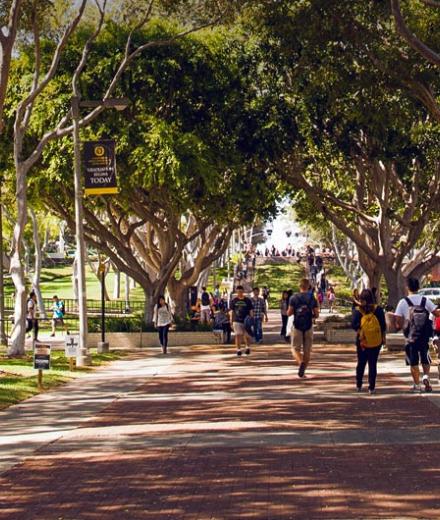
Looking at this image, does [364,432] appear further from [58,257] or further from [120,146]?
[58,257]

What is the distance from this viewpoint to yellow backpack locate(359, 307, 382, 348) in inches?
659

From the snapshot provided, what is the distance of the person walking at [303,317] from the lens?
63.4 ft

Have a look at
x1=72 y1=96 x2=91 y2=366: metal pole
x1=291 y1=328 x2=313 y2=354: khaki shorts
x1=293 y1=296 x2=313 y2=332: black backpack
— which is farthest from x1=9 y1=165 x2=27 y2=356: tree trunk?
x1=293 y1=296 x2=313 y2=332: black backpack

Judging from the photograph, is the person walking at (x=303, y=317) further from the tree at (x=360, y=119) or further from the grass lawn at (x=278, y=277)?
the grass lawn at (x=278, y=277)

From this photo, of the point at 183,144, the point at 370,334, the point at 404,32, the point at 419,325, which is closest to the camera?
the point at 419,325

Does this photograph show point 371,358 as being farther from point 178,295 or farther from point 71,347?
point 178,295

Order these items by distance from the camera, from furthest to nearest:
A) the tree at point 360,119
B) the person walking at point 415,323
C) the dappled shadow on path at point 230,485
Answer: the tree at point 360,119, the person walking at point 415,323, the dappled shadow on path at point 230,485

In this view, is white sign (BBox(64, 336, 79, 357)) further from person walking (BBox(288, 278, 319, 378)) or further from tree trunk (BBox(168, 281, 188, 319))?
tree trunk (BBox(168, 281, 188, 319))

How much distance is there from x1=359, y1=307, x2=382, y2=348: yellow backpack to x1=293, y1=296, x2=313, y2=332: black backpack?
258 cm

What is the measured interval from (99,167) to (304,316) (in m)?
8.83

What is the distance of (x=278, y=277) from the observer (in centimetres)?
9419

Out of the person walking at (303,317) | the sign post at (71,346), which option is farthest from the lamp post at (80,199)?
the person walking at (303,317)

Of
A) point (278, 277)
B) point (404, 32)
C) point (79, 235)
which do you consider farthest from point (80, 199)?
point (278, 277)

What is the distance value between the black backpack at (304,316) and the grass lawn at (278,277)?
2214 inches
